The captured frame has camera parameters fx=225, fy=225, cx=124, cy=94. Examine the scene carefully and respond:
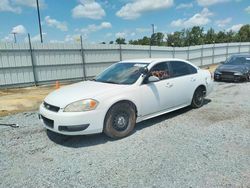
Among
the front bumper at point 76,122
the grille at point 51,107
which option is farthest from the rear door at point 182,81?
the grille at point 51,107

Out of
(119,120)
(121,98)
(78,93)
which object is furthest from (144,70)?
(78,93)

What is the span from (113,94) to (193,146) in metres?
1.78

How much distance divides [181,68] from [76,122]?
3.40 metres

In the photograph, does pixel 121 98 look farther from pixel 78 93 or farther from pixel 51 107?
pixel 51 107

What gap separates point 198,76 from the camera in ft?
21.2

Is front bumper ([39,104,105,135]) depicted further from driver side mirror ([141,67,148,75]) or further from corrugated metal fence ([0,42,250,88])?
corrugated metal fence ([0,42,250,88])

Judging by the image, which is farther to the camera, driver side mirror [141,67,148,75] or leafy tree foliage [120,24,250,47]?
leafy tree foliage [120,24,250,47]

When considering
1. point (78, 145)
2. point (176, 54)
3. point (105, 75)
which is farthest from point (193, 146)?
point (176, 54)

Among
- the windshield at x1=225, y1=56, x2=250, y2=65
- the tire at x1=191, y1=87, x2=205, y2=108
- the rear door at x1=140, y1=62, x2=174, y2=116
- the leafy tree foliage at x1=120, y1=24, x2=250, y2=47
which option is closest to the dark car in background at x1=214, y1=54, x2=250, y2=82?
the windshield at x1=225, y1=56, x2=250, y2=65

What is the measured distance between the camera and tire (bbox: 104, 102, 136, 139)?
14.3 feet

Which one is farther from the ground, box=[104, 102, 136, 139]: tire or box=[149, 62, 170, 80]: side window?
box=[149, 62, 170, 80]: side window

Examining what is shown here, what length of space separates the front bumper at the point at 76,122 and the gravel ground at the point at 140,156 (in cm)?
34

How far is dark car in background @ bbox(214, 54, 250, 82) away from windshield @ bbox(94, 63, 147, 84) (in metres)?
7.96

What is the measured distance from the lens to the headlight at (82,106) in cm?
407
